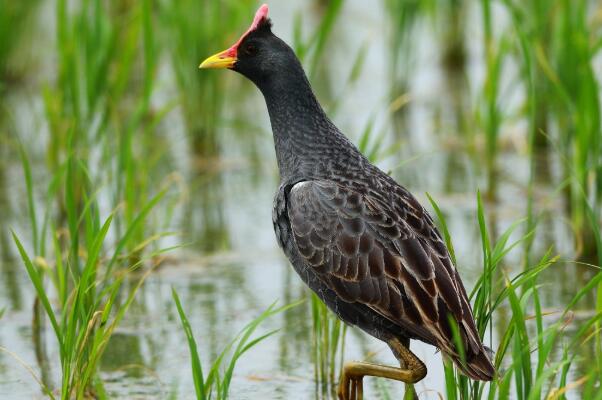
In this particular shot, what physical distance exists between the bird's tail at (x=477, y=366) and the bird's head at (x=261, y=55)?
1595 mm

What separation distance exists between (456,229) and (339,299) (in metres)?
2.81

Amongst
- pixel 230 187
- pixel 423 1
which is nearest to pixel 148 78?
pixel 230 187

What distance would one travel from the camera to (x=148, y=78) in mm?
7148

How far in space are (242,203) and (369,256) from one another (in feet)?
11.4

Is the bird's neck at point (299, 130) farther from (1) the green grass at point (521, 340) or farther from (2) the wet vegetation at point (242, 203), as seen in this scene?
(1) the green grass at point (521, 340)

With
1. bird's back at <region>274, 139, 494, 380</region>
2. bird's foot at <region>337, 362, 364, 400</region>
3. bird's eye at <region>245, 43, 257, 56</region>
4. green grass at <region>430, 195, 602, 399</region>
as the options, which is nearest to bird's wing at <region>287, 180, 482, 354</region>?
bird's back at <region>274, 139, 494, 380</region>

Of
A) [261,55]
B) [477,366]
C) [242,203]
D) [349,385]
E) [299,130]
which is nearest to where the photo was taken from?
[477,366]

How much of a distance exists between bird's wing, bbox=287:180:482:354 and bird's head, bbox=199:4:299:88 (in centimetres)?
65

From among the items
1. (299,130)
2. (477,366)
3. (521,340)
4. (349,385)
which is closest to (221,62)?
(299,130)

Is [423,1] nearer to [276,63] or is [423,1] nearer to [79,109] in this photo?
[79,109]

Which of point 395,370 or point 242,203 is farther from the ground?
point 242,203

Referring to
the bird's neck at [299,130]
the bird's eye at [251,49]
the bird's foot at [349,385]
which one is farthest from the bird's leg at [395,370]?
the bird's eye at [251,49]

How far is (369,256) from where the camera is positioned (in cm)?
489

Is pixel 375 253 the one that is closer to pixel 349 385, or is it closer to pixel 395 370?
pixel 395 370
